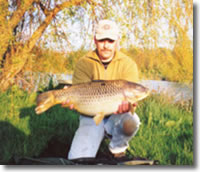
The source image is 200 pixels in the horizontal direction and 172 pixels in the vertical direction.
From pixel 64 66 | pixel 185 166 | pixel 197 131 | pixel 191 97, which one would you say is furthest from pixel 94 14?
pixel 185 166

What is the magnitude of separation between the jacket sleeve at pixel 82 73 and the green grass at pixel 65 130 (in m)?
0.56

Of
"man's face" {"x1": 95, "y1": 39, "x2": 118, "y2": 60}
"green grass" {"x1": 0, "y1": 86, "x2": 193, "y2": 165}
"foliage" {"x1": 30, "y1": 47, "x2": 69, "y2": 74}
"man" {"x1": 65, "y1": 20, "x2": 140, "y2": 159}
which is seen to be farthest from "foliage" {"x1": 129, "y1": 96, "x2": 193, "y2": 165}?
"foliage" {"x1": 30, "y1": 47, "x2": 69, "y2": 74}

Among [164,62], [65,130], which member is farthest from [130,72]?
[65,130]

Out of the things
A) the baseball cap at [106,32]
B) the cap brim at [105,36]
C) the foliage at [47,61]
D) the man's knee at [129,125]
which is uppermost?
the baseball cap at [106,32]

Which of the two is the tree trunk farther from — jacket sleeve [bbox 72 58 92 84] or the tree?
jacket sleeve [bbox 72 58 92 84]

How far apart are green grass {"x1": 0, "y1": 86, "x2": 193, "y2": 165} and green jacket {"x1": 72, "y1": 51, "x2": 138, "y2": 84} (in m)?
0.52

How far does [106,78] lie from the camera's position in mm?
2119

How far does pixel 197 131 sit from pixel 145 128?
431 millimetres

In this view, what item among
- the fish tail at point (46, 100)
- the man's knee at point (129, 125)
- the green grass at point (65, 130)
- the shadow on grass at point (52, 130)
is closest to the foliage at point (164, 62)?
the green grass at point (65, 130)

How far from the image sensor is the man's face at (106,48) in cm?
211

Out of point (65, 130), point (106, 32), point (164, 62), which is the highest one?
point (106, 32)

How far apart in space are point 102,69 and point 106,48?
6.6 inches

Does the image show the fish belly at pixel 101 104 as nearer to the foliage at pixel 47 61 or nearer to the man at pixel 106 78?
the man at pixel 106 78

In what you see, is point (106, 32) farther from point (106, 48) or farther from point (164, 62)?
point (164, 62)
